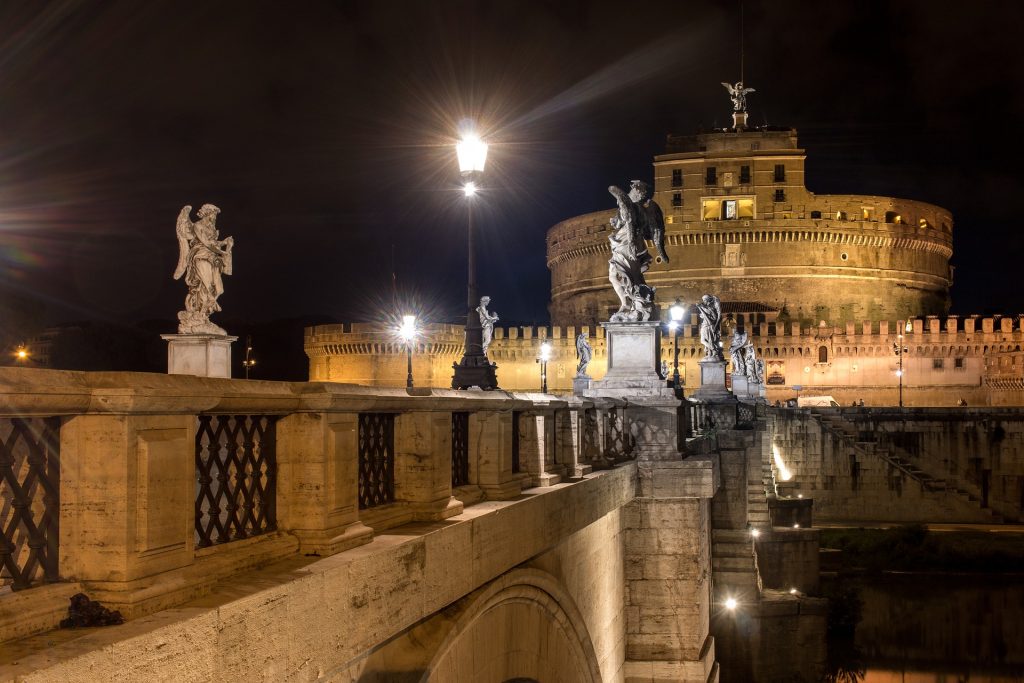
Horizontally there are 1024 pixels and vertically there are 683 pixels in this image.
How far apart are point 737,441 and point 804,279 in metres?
54.8

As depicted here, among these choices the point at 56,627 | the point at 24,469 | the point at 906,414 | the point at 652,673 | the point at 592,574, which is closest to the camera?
the point at 56,627

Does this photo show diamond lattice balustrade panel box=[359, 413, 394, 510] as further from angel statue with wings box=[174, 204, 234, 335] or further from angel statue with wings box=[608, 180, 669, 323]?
angel statue with wings box=[174, 204, 234, 335]

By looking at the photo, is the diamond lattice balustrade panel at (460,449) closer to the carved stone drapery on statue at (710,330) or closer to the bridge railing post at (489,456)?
the bridge railing post at (489,456)

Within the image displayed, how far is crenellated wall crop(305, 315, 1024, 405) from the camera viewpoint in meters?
64.1

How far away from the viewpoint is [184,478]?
3422mm

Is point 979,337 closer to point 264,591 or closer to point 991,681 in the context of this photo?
point 991,681

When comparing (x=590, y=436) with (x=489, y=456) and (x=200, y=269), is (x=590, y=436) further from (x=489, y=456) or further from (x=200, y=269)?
(x=200, y=269)

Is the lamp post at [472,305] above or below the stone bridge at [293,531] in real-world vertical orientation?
above

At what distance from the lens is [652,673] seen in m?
10.3

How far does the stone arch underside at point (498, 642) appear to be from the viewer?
4.61 metres

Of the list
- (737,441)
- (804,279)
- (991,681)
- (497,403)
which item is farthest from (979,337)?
(497,403)

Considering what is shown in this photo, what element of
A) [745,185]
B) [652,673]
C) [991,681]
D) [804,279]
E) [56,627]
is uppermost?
[745,185]

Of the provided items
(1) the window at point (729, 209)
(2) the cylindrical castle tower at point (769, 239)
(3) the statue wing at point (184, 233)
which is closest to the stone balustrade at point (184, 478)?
(3) the statue wing at point (184, 233)

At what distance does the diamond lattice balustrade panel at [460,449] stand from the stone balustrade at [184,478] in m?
0.49
